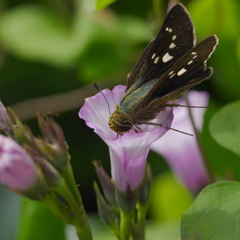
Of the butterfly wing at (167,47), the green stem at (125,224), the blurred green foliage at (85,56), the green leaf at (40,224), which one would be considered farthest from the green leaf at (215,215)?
the blurred green foliage at (85,56)

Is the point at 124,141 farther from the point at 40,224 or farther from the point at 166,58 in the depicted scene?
the point at 40,224

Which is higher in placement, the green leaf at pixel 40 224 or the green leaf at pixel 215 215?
the green leaf at pixel 215 215

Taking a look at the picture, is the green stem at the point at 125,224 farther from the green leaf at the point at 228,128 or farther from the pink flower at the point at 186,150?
the pink flower at the point at 186,150

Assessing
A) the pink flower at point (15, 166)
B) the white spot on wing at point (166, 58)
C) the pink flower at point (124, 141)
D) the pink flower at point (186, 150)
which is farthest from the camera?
the pink flower at point (186, 150)

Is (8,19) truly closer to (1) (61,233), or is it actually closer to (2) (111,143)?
(1) (61,233)

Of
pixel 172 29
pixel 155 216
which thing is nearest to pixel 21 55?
pixel 155 216

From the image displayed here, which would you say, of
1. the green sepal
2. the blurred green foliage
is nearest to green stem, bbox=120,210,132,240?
the green sepal

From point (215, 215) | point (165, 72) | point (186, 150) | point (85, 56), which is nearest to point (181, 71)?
point (165, 72)
